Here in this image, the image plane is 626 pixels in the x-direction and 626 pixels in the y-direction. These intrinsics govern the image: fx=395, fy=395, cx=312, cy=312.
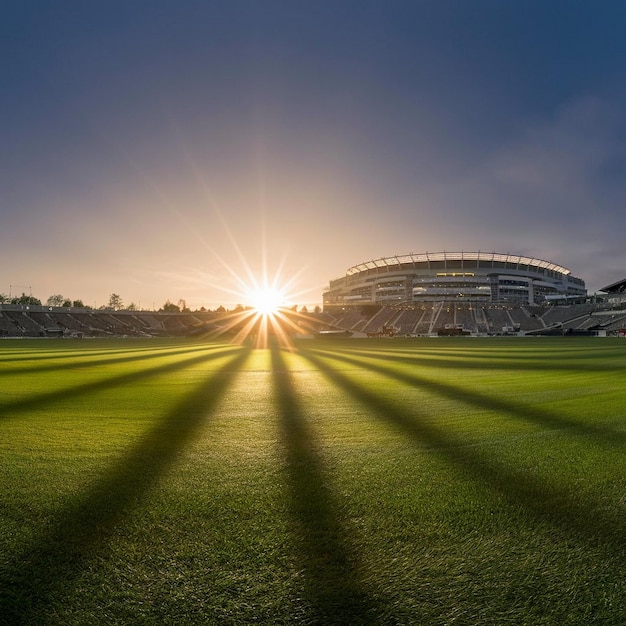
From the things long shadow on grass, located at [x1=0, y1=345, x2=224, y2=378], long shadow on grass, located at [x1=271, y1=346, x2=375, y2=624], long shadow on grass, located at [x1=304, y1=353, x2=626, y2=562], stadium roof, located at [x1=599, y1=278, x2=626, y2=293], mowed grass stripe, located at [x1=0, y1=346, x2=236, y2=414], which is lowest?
long shadow on grass, located at [x1=0, y1=345, x2=224, y2=378]

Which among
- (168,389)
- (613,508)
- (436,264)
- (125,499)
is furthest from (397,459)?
(436,264)

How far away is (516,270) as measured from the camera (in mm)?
110938

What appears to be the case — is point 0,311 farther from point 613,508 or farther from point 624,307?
point 624,307

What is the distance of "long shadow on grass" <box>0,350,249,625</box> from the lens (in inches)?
91.2

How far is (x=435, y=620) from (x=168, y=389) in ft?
31.6

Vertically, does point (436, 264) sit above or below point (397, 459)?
above

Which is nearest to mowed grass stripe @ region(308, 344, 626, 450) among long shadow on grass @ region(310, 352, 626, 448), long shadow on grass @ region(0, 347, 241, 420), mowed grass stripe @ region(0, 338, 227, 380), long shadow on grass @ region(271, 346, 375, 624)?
long shadow on grass @ region(310, 352, 626, 448)

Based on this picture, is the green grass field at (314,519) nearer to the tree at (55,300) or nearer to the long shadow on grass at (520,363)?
the long shadow on grass at (520,363)

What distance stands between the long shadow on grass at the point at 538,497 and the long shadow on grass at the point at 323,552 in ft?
5.38

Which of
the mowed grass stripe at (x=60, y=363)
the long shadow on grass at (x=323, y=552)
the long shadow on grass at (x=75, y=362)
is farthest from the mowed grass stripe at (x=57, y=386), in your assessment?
the long shadow on grass at (x=323, y=552)

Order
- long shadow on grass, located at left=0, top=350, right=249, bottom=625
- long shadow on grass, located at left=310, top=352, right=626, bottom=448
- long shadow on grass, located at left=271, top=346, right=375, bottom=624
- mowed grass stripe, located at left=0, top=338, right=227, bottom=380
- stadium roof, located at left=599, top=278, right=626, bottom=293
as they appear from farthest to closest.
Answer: stadium roof, located at left=599, top=278, right=626, bottom=293 < mowed grass stripe, located at left=0, top=338, right=227, bottom=380 < long shadow on grass, located at left=310, top=352, right=626, bottom=448 < long shadow on grass, located at left=0, top=350, right=249, bottom=625 < long shadow on grass, located at left=271, top=346, right=375, bottom=624

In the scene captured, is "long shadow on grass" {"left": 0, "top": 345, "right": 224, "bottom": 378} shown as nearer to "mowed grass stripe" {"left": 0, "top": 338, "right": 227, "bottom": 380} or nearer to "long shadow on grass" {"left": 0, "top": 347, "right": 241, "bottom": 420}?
"mowed grass stripe" {"left": 0, "top": 338, "right": 227, "bottom": 380}

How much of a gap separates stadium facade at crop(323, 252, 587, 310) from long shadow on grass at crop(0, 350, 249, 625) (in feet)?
365

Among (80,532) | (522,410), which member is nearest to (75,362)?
(80,532)
